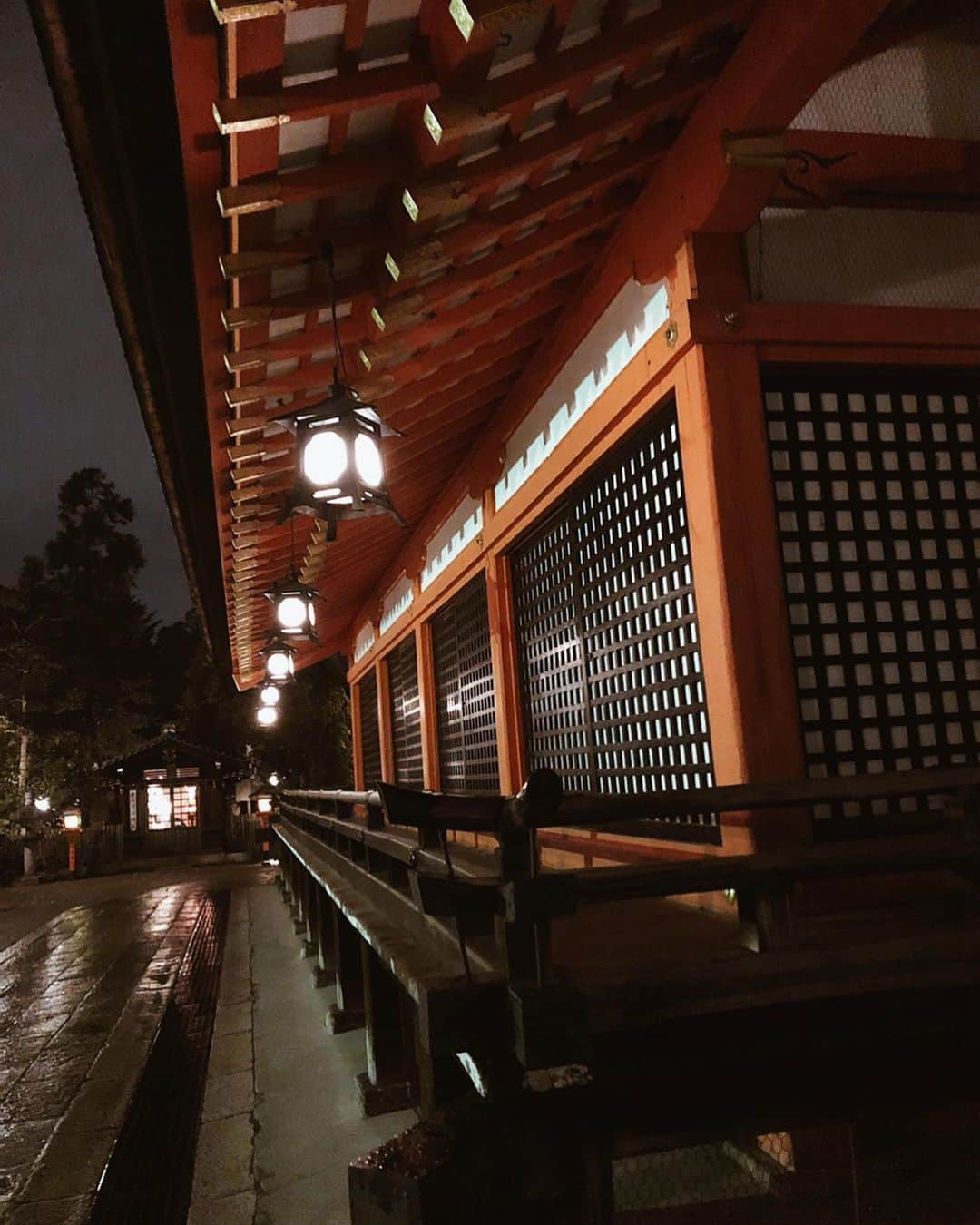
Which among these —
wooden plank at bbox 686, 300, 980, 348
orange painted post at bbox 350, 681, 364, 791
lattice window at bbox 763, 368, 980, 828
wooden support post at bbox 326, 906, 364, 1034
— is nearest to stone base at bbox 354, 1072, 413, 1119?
wooden support post at bbox 326, 906, 364, 1034

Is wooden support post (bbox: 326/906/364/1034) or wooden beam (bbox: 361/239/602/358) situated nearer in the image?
wooden beam (bbox: 361/239/602/358)

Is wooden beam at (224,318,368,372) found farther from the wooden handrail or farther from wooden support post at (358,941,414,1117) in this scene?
wooden support post at (358,941,414,1117)

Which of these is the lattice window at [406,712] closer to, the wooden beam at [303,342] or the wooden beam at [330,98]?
the wooden beam at [303,342]

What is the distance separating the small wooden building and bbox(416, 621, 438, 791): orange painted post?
24423 millimetres

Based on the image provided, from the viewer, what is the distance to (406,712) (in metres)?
12.6

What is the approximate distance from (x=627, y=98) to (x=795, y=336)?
136cm

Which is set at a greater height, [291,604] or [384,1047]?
[291,604]

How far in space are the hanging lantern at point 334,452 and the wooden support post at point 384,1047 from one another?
3.39m

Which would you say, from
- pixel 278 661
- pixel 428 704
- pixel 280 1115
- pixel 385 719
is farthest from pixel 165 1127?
pixel 385 719

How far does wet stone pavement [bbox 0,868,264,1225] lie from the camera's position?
5.80 metres

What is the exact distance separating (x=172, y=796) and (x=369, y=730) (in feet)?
64.2

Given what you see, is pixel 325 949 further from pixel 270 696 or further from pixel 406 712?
pixel 270 696

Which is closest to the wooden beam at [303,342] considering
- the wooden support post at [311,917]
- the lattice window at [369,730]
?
Answer: the wooden support post at [311,917]

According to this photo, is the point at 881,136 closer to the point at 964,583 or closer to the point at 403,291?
the point at 964,583
